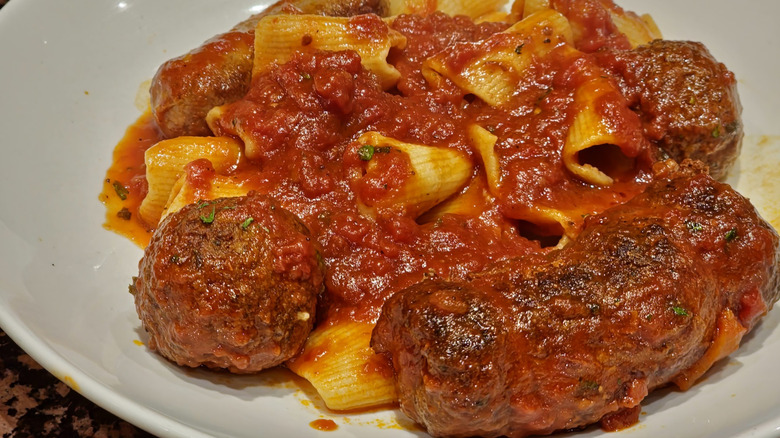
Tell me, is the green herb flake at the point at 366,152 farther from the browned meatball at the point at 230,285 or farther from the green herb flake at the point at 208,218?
the green herb flake at the point at 208,218

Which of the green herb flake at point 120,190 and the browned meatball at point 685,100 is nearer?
the browned meatball at point 685,100

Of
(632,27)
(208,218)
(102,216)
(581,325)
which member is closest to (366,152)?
(208,218)

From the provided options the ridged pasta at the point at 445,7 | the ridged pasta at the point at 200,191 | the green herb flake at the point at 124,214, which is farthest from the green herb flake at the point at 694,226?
the green herb flake at the point at 124,214

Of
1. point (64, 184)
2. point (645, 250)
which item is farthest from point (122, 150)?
point (645, 250)

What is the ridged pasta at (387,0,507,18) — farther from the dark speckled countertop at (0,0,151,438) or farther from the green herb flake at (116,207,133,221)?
the dark speckled countertop at (0,0,151,438)

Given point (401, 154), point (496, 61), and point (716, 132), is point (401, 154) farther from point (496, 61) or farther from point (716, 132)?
point (716, 132)

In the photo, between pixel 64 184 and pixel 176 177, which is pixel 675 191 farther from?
pixel 64 184
